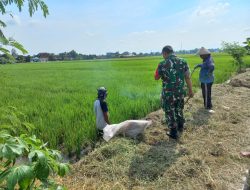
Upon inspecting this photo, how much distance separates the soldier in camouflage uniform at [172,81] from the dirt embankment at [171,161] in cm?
35

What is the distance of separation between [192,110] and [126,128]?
7.70 feet

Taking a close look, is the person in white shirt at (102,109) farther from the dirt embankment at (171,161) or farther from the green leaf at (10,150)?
the green leaf at (10,150)

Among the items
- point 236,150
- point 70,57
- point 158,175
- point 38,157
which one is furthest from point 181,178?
point 70,57

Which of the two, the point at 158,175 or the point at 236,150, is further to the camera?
the point at 236,150

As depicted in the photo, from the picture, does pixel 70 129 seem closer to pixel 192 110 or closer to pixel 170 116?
pixel 170 116

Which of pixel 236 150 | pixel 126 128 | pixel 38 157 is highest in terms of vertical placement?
pixel 38 157

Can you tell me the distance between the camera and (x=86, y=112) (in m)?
6.32

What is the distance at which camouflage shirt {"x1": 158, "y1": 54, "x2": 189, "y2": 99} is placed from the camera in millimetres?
4398

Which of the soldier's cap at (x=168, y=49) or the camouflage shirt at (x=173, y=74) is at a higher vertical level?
the soldier's cap at (x=168, y=49)

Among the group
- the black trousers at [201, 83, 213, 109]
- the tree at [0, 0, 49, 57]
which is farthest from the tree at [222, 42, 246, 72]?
the tree at [0, 0, 49, 57]

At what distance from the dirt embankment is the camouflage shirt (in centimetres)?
75

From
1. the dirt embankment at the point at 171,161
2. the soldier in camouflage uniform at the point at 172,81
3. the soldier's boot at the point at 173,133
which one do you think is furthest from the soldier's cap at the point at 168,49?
the dirt embankment at the point at 171,161

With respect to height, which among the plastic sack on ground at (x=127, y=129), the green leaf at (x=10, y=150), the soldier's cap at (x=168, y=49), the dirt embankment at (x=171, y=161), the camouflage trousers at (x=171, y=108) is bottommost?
the dirt embankment at (x=171, y=161)

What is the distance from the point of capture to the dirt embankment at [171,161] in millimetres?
3260
